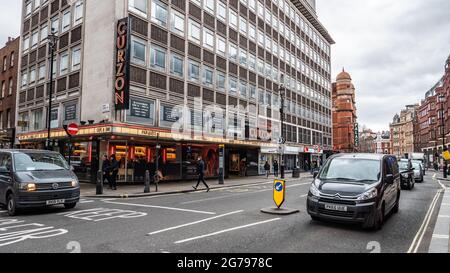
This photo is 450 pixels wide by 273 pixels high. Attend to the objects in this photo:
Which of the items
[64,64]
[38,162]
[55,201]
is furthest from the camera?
[64,64]

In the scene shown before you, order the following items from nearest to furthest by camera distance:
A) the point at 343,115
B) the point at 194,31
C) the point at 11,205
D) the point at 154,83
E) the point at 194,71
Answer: the point at 11,205 < the point at 154,83 < the point at 194,71 < the point at 194,31 < the point at 343,115

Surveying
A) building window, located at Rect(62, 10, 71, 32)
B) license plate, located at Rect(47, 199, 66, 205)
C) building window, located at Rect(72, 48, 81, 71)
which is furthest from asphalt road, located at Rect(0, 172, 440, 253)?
building window, located at Rect(62, 10, 71, 32)

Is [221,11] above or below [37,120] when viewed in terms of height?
above

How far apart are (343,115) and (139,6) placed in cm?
7004

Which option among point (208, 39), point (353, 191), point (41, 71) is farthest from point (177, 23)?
point (353, 191)

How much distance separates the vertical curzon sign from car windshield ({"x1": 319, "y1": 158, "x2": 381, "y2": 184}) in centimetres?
1360

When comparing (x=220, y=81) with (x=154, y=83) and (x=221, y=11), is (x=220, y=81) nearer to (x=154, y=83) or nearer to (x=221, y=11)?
(x=221, y=11)

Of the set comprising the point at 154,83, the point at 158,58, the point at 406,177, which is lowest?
the point at 406,177

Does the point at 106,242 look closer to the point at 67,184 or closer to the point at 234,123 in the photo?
the point at 67,184

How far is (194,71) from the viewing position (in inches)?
1001

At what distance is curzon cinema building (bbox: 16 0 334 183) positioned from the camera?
65.6 ft

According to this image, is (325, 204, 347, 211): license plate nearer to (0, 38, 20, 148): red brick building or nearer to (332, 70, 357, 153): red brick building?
(0, 38, 20, 148): red brick building

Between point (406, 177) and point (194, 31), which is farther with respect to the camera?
point (194, 31)
